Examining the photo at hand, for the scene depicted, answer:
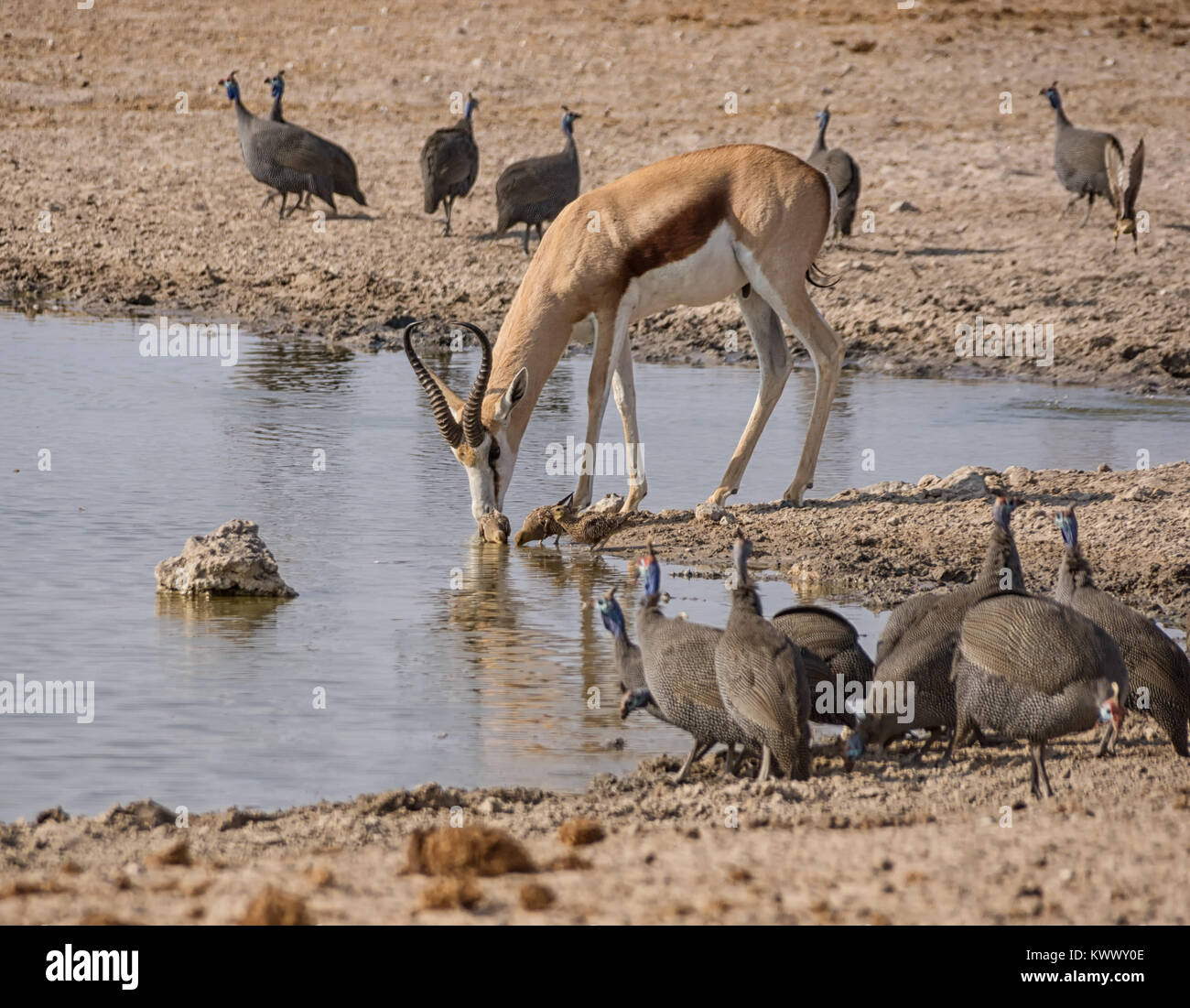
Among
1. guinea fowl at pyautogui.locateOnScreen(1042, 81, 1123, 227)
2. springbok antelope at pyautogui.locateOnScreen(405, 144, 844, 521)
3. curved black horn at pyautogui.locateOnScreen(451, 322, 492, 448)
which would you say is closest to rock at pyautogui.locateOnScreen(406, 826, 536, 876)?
curved black horn at pyautogui.locateOnScreen(451, 322, 492, 448)

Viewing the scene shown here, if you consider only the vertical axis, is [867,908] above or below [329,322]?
below

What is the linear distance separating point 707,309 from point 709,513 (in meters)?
7.94

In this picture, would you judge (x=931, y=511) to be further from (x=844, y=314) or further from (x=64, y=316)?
(x=64, y=316)

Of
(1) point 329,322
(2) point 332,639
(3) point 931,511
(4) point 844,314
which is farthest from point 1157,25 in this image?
(2) point 332,639

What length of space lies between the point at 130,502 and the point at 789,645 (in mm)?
5973

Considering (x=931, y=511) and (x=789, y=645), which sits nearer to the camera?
(x=789, y=645)

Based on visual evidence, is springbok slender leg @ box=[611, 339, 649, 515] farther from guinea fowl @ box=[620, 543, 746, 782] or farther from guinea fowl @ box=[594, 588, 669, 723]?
guinea fowl @ box=[620, 543, 746, 782]

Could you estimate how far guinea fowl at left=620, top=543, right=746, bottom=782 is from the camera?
6.34m

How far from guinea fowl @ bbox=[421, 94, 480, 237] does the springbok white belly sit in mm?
9339

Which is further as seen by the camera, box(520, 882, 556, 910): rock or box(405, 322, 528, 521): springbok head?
box(405, 322, 528, 521): springbok head

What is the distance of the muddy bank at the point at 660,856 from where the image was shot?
182 inches

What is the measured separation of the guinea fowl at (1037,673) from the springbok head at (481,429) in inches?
165

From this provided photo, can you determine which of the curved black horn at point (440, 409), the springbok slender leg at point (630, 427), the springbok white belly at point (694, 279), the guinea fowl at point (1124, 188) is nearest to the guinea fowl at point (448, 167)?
the guinea fowl at point (1124, 188)

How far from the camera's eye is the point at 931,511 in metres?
10.6
